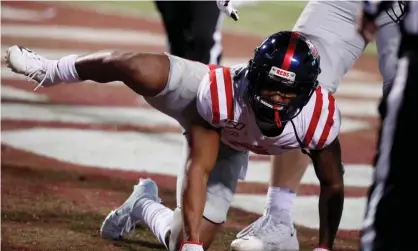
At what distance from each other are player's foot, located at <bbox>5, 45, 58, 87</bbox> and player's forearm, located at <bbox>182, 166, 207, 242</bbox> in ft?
2.63

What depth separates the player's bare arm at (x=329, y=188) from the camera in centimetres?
380

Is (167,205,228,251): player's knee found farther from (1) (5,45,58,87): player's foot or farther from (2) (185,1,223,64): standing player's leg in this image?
(2) (185,1,223,64): standing player's leg

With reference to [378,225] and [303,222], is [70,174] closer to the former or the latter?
[303,222]

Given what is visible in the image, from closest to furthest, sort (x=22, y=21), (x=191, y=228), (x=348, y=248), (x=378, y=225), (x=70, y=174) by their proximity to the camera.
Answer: (x=378, y=225), (x=191, y=228), (x=348, y=248), (x=70, y=174), (x=22, y=21)

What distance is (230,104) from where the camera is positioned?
3.73m

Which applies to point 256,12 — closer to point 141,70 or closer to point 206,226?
point 206,226

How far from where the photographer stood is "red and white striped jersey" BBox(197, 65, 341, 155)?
373 cm

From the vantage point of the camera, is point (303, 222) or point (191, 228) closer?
point (191, 228)

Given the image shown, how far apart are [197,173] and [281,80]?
0.47 m

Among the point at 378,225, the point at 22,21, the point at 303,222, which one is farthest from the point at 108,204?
the point at 22,21

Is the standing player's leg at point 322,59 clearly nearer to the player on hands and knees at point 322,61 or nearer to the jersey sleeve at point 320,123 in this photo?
the player on hands and knees at point 322,61

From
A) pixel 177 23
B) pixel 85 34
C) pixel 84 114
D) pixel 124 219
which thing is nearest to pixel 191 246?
pixel 124 219

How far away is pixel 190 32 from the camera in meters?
5.90

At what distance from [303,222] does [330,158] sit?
1.21m
